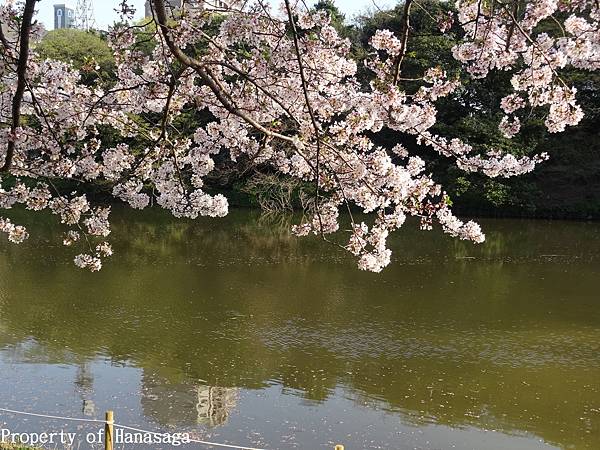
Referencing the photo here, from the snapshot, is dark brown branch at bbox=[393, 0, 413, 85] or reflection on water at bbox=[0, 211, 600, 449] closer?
dark brown branch at bbox=[393, 0, 413, 85]

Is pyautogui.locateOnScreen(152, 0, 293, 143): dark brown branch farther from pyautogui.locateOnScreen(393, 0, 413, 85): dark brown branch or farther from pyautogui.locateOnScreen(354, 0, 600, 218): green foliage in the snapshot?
pyautogui.locateOnScreen(354, 0, 600, 218): green foliage

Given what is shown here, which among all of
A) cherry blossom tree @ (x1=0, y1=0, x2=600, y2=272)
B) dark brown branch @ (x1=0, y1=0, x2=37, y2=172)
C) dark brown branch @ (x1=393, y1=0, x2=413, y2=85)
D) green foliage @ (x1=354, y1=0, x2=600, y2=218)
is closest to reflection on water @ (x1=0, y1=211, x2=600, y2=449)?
cherry blossom tree @ (x1=0, y1=0, x2=600, y2=272)

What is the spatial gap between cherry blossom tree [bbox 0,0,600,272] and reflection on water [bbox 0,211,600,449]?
1797mm

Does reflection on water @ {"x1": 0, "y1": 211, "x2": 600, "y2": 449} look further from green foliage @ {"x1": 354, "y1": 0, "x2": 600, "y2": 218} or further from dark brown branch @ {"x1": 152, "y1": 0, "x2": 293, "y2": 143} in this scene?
green foliage @ {"x1": 354, "y1": 0, "x2": 600, "y2": 218}

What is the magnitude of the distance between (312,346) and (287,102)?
3657mm

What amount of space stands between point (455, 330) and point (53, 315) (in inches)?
173

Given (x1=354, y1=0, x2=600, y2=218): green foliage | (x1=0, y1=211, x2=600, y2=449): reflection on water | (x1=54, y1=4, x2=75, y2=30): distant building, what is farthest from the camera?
(x1=354, y1=0, x2=600, y2=218): green foliage

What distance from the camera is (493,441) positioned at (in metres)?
4.55

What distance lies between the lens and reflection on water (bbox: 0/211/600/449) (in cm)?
479

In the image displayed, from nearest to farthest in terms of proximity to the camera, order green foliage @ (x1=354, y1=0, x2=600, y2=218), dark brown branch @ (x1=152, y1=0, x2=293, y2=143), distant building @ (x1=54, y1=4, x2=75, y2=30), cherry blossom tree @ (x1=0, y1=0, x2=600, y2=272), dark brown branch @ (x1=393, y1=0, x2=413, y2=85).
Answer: dark brown branch @ (x1=393, y1=0, x2=413, y2=85) < dark brown branch @ (x1=152, y1=0, x2=293, y2=143) < cherry blossom tree @ (x1=0, y1=0, x2=600, y2=272) < distant building @ (x1=54, y1=4, x2=75, y2=30) < green foliage @ (x1=354, y1=0, x2=600, y2=218)

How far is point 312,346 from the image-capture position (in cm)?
652

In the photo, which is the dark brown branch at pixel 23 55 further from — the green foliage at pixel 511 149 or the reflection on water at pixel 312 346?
the green foliage at pixel 511 149

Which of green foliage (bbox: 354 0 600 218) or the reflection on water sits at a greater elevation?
green foliage (bbox: 354 0 600 218)

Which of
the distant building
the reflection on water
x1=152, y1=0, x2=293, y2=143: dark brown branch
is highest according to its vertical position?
the distant building
